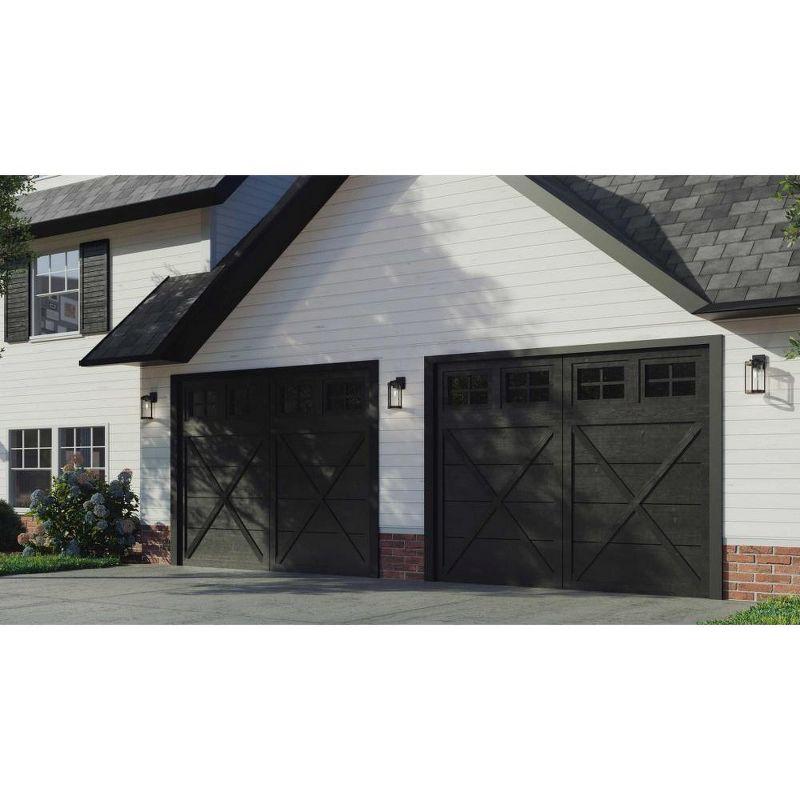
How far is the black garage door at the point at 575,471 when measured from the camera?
11891 millimetres

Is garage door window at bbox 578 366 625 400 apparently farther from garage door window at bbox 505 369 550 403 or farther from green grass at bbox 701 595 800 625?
green grass at bbox 701 595 800 625

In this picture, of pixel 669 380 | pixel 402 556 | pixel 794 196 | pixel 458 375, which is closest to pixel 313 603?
pixel 402 556

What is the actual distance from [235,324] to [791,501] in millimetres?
8386

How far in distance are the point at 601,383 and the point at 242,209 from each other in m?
7.70

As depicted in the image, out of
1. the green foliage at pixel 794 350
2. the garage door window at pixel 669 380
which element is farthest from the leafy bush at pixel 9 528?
the green foliage at pixel 794 350

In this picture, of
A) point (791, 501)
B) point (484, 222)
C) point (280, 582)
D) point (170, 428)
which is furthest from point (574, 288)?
point (170, 428)

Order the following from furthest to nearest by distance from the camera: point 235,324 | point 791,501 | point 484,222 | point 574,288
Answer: point 235,324, point 484,222, point 574,288, point 791,501

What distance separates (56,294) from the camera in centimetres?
1900

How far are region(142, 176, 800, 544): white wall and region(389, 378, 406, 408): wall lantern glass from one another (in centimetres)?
9

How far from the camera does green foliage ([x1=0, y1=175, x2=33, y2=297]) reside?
14.6 m

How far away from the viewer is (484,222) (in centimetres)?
1351

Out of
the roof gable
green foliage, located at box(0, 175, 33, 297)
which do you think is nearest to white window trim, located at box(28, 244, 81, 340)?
the roof gable

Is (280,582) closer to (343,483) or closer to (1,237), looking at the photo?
(343,483)

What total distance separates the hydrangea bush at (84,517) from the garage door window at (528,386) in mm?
6805
